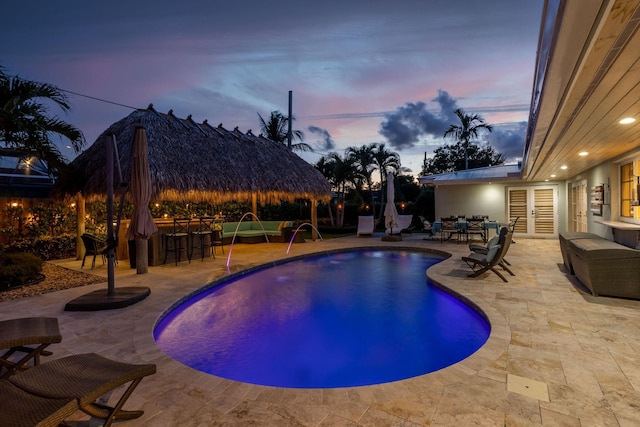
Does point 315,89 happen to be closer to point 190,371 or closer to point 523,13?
point 523,13

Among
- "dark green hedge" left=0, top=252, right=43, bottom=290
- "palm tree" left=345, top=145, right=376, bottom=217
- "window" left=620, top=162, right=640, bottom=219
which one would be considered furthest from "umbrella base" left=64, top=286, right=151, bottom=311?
"palm tree" left=345, top=145, right=376, bottom=217

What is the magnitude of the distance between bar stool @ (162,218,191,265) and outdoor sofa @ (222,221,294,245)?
328cm

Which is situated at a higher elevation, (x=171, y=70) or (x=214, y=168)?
(x=171, y=70)

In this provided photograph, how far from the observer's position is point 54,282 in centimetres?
654

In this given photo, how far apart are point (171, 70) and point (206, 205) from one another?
17.5 ft

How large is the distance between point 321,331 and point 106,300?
10.6 feet

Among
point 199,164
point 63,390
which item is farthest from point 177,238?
point 63,390

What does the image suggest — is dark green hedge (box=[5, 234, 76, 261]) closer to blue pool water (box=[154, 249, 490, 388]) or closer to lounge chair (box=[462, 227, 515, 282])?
blue pool water (box=[154, 249, 490, 388])

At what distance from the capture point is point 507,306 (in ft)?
15.6

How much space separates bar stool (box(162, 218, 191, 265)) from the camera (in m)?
8.64

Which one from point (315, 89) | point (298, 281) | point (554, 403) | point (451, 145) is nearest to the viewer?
point (554, 403)

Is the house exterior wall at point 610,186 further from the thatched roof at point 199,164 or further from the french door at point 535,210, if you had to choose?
the thatched roof at point 199,164

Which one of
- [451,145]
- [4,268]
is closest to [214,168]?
[4,268]

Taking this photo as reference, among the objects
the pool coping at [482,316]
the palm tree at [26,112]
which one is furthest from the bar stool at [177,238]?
the palm tree at [26,112]
